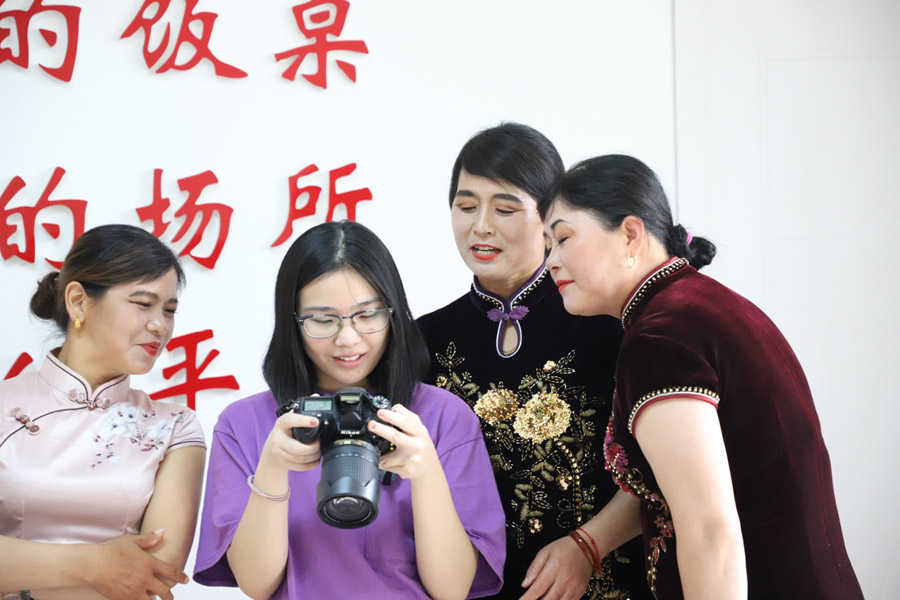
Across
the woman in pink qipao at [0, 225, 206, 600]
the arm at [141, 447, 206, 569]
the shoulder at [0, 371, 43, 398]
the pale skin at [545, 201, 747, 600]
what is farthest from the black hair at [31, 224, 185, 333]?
the pale skin at [545, 201, 747, 600]

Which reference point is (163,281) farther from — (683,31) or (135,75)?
(683,31)

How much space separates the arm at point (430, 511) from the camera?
121cm

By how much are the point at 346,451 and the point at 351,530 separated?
0.25 metres

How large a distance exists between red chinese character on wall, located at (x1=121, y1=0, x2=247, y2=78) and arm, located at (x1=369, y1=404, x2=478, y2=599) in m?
1.73

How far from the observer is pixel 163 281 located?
1.76m

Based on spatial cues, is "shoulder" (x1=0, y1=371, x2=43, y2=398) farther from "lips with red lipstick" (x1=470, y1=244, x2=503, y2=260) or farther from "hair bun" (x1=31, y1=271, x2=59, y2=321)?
"lips with red lipstick" (x1=470, y1=244, x2=503, y2=260)

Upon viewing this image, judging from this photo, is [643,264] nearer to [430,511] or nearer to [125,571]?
[430,511]

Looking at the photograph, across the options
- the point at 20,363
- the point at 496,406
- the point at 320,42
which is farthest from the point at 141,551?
the point at 320,42

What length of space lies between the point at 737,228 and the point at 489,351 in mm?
1244

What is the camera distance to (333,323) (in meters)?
1.38

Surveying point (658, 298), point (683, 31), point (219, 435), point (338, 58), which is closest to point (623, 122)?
point (683, 31)

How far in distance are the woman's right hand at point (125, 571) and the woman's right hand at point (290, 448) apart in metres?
0.47

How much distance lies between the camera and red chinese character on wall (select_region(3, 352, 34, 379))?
2527 millimetres

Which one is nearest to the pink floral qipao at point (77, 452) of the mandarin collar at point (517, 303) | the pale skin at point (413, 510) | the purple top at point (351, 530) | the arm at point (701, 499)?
the purple top at point (351, 530)
